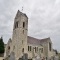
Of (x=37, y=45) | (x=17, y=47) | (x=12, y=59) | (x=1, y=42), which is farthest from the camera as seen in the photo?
(x=1, y=42)

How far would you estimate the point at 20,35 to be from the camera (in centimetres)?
5381

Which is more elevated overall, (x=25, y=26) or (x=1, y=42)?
(x=25, y=26)

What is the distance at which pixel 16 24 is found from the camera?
2235 inches

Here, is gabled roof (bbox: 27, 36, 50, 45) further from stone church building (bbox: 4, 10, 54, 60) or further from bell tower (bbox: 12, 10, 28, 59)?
bell tower (bbox: 12, 10, 28, 59)

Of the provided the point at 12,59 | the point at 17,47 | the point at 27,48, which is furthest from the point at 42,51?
the point at 12,59

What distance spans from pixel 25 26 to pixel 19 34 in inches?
174

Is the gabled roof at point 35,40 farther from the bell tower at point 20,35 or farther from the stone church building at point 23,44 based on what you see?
the bell tower at point 20,35

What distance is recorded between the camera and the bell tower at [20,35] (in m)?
52.2

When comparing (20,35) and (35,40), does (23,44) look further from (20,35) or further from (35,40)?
(35,40)

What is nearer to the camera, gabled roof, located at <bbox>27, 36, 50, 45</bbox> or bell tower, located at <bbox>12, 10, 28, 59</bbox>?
bell tower, located at <bbox>12, 10, 28, 59</bbox>

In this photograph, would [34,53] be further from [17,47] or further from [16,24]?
[16,24]

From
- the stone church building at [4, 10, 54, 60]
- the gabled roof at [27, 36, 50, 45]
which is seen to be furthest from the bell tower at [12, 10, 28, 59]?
the gabled roof at [27, 36, 50, 45]

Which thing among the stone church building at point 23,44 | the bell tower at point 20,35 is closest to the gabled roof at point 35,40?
the stone church building at point 23,44

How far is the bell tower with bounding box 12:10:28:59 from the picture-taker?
52.2 metres
